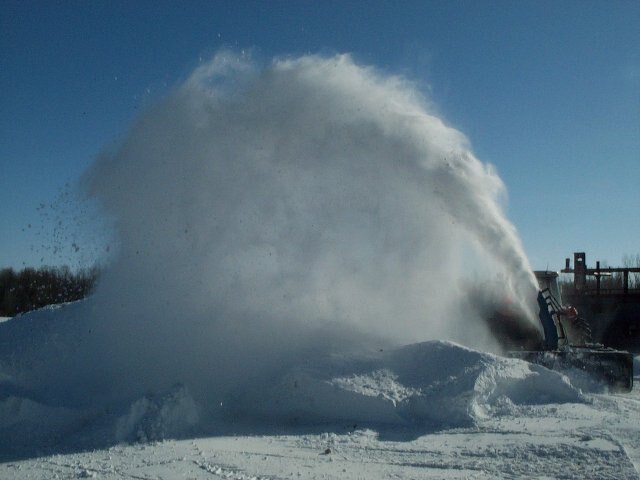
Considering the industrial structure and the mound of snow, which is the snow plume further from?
the industrial structure

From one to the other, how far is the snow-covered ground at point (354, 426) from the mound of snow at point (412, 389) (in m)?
0.02

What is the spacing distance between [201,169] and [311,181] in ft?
7.07

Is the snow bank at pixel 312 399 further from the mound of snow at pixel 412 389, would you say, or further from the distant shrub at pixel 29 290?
the distant shrub at pixel 29 290

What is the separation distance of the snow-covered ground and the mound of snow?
2 cm

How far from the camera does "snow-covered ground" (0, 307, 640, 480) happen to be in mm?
6418

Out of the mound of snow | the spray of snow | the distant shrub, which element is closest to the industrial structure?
the spray of snow

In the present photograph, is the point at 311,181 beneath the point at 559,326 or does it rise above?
above

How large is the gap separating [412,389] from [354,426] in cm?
114

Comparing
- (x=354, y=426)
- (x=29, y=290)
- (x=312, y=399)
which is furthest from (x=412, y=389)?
(x=29, y=290)

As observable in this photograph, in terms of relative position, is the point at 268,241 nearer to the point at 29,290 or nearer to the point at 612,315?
the point at 612,315

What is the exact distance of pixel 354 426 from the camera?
8156 mm

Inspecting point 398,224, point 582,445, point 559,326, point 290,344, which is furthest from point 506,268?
point 582,445

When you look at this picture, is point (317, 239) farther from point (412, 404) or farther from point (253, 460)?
point (253, 460)

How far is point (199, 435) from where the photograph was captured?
25.8ft
